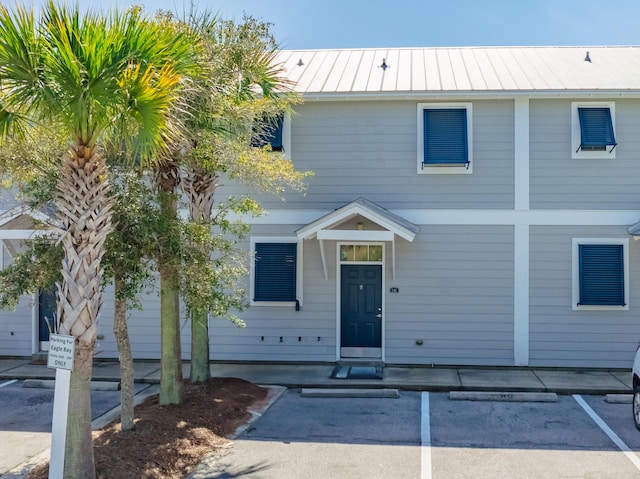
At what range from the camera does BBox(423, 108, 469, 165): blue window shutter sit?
36.2ft

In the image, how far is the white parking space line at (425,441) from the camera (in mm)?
6189

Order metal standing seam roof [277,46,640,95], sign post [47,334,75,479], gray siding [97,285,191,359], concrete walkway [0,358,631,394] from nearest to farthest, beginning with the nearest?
sign post [47,334,75,479] < concrete walkway [0,358,631,394] < metal standing seam roof [277,46,640,95] < gray siding [97,285,191,359]

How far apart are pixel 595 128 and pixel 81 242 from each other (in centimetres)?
1016

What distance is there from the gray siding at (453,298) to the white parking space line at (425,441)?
223cm

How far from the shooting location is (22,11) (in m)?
4.46

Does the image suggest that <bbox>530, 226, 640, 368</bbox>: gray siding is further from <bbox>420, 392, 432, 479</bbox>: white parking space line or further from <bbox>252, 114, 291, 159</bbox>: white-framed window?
<bbox>252, 114, 291, 159</bbox>: white-framed window

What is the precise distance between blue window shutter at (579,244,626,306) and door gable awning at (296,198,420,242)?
3.60 metres

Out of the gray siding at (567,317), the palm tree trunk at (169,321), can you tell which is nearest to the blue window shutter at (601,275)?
the gray siding at (567,317)

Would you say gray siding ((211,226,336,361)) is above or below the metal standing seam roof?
below

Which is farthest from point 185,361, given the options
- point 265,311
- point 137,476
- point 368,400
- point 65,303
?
point 65,303

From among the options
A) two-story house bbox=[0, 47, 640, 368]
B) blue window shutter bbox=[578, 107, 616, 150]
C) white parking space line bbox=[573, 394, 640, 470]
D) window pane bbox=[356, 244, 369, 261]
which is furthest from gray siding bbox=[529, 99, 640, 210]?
white parking space line bbox=[573, 394, 640, 470]

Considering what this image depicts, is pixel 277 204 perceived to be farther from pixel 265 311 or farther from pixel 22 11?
pixel 22 11

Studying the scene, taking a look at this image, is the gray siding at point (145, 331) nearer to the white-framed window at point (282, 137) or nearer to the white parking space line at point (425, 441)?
the white-framed window at point (282, 137)

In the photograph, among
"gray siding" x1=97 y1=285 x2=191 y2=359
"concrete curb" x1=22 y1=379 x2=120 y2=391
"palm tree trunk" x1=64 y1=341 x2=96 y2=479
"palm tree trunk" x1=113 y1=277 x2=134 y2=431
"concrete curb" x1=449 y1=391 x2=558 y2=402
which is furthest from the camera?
"gray siding" x1=97 y1=285 x2=191 y2=359
